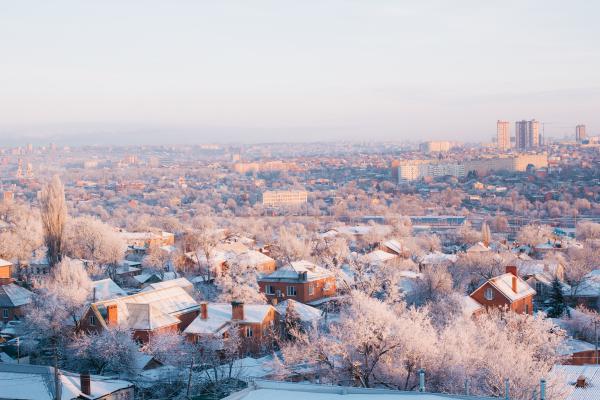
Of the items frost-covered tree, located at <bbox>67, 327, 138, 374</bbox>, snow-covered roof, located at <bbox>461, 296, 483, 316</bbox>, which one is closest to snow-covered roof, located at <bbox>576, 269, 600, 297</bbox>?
snow-covered roof, located at <bbox>461, 296, 483, 316</bbox>

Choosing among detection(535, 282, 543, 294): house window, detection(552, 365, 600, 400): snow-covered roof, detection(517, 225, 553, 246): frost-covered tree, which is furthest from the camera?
detection(517, 225, 553, 246): frost-covered tree

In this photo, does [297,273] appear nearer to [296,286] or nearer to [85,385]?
[296,286]

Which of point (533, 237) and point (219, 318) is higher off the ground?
A: point (219, 318)

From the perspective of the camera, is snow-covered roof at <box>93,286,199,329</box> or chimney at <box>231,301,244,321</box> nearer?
snow-covered roof at <box>93,286,199,329</box>

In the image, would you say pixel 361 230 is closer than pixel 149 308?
No

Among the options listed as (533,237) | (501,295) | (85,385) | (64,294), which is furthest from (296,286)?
(533,237)

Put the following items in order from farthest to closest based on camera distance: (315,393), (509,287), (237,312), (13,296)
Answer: (13,296), (509,287), (237,312), (315,393)

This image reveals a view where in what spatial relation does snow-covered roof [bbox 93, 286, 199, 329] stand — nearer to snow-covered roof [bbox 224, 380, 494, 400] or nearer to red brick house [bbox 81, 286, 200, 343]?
red brick house [bbox 81, 286, 200, 343]
